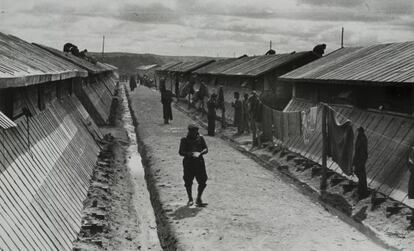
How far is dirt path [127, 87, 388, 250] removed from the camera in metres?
8.37

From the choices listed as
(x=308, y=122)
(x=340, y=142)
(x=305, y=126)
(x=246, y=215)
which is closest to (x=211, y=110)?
(x=305, y=126)

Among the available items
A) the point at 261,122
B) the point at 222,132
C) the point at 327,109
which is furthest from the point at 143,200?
the point at 222,132

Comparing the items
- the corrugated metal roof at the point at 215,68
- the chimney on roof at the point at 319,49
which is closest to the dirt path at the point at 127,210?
the chimney on roof at the point at 319,49

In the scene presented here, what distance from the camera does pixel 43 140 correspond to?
958 cm

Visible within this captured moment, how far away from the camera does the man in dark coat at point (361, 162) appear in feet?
35.3

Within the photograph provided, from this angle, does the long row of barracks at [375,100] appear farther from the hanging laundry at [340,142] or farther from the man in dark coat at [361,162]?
the hanging laundry at [340,142]

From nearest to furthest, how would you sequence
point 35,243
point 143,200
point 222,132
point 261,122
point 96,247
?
point 35,243
point 96,247
point 143,200
point 261,122
point 222,132

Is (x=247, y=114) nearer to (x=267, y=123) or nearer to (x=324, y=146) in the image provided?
(x=267, y=123)

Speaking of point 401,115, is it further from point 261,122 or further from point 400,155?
point 261,122

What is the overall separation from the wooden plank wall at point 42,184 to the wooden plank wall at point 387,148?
646 cm

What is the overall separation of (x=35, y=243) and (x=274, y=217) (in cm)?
497

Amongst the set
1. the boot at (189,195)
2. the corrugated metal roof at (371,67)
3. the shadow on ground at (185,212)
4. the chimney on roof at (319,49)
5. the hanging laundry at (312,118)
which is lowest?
the shadow on ground at (185,212)

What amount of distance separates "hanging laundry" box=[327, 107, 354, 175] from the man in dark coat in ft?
1.78

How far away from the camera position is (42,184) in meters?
7.95
